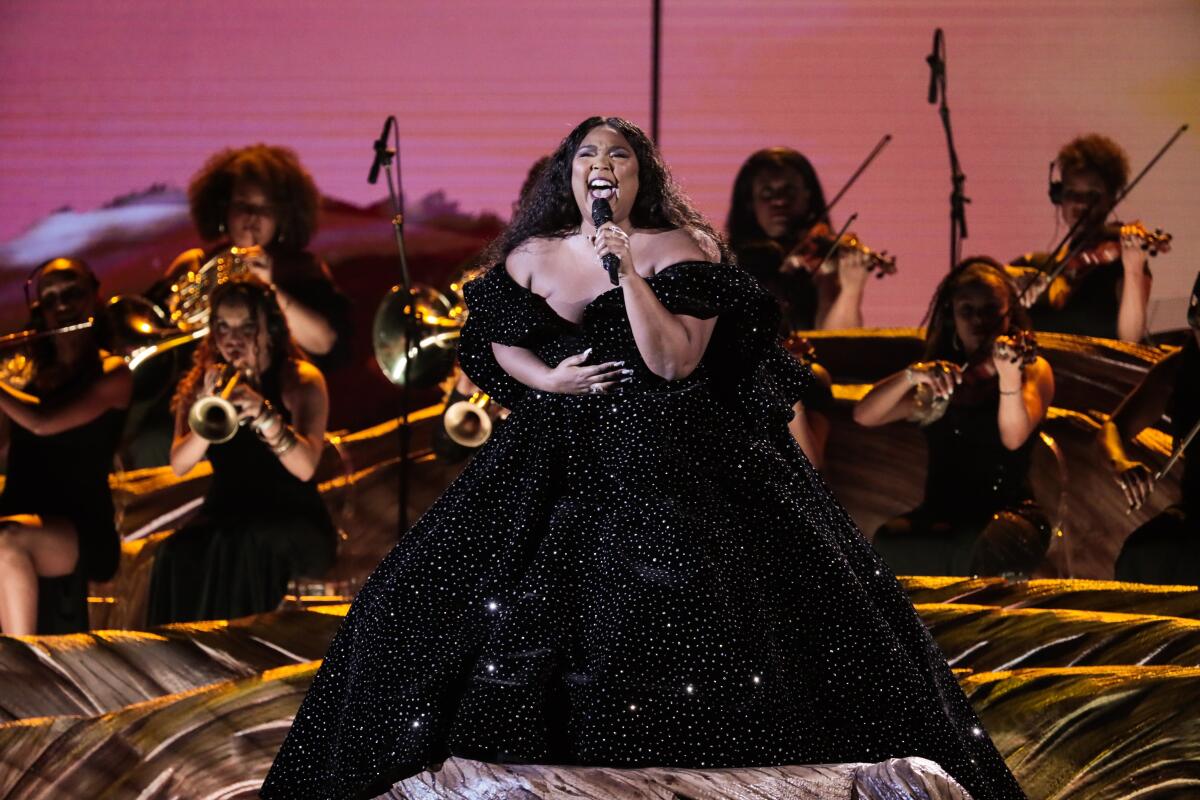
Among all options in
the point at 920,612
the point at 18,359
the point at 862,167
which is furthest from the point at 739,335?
the point at 18,359

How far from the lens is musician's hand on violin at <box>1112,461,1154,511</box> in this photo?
498cm

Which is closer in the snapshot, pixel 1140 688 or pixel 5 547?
pixel 1140 688

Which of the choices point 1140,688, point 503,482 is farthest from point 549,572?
point 1140,688

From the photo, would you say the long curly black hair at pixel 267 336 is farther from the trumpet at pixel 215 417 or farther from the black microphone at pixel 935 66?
the black microphone at pixel 935 66

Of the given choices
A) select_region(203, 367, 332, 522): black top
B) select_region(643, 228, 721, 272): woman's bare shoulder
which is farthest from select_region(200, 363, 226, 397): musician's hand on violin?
select_region(643, 228, 721, 272): woman's bare shoulder

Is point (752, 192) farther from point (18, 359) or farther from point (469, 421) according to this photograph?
point (18, 359)

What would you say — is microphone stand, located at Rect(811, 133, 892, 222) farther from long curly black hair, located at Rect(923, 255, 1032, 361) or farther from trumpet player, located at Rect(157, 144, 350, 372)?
trumpet player, located at Rect(157, 144, 350, 372)

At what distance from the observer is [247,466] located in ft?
17.4

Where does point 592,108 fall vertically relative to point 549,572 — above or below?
above

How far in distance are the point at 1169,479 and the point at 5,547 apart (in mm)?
3546

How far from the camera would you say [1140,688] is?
375 cm

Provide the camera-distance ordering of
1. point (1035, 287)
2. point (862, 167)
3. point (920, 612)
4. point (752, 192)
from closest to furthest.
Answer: point (920, 612) < point (1035, 287) < point (752, 192) < point (862, 167)

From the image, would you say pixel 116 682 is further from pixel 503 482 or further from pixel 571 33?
pixel 571 33

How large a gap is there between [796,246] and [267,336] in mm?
1711
